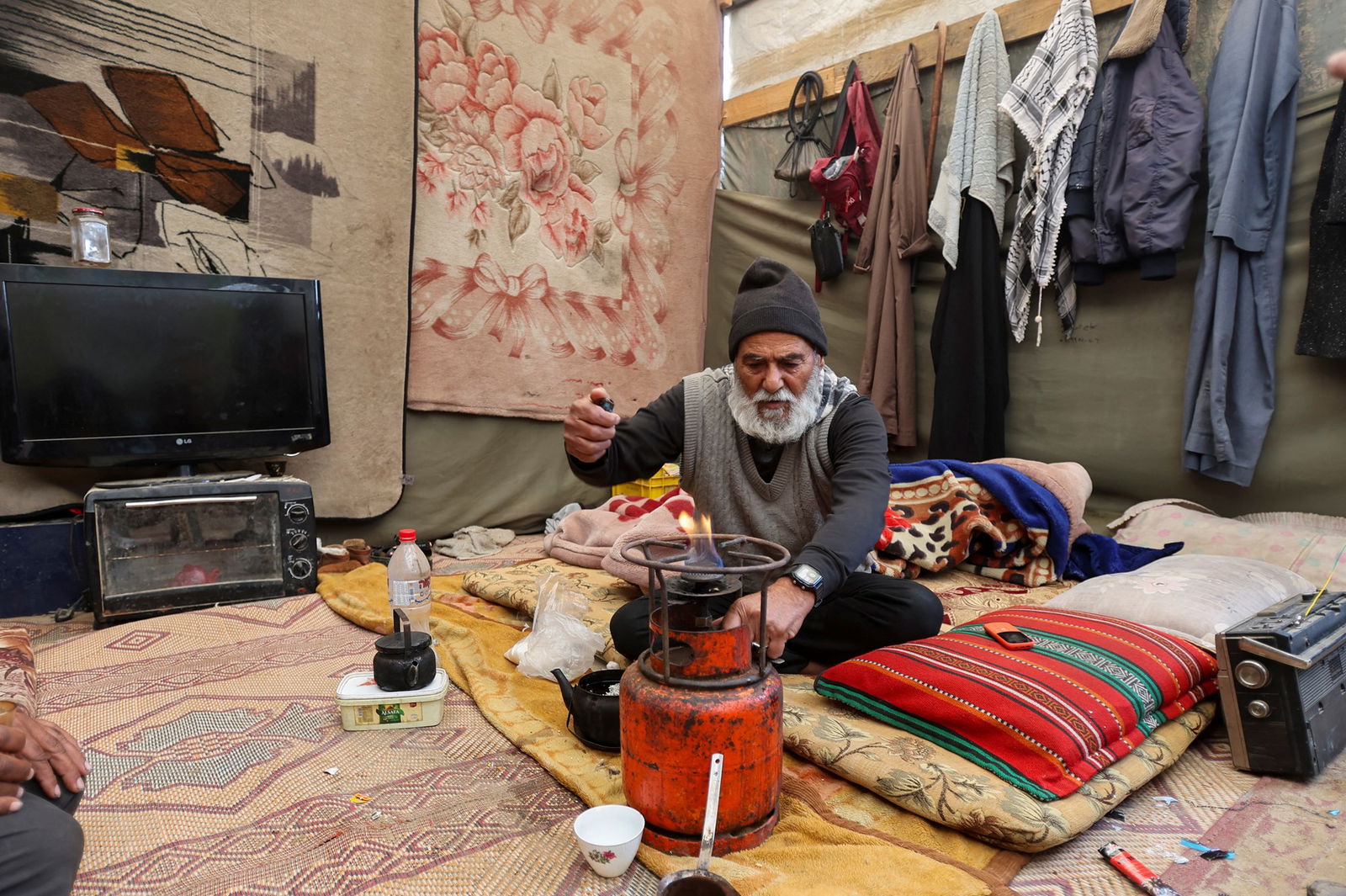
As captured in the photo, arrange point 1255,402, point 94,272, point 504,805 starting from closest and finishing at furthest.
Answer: point 504,805, point 94,272, point 1255,402

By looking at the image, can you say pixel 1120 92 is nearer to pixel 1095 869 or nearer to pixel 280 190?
pixel 1095 869

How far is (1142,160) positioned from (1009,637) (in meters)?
2.37

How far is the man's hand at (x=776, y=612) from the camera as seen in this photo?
1.32 meters

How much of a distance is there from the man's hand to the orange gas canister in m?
0.03

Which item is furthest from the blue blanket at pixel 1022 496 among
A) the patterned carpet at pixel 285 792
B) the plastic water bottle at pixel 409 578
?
the patterned carpet at pixel 285 792

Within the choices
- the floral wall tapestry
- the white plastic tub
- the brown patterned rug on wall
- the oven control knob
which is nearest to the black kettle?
the white plastic tub

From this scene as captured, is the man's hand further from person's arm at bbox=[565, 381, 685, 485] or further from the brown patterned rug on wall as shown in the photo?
the brown patterned rug on wall

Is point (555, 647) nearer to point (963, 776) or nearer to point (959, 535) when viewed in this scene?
point (963, 776)

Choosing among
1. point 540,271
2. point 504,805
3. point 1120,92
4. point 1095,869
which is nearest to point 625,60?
point 540,271

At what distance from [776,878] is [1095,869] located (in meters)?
0.55

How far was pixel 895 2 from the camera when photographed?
4.11 metres

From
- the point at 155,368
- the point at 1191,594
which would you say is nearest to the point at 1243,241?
the point at 1191,594

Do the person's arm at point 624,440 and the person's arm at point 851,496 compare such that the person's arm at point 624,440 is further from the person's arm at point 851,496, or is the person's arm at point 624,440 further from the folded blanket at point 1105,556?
the folded blanket at point 1105,556

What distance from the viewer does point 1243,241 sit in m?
2.95
